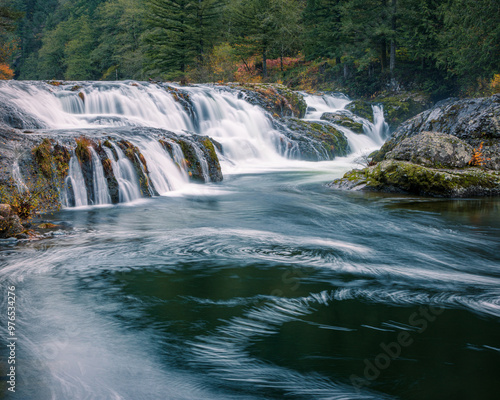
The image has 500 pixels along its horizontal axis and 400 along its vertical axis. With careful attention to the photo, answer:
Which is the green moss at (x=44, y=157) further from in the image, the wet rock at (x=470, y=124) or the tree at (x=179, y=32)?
the tree at (x=179, y=32)

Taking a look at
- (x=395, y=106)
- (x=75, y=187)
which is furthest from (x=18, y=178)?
(x=395, y=106)

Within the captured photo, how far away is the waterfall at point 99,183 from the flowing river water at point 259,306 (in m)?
1.23

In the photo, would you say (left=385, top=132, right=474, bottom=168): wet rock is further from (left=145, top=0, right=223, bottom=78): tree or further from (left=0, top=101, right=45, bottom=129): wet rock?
(left=145, top=0, right=223, bottom=78): tree

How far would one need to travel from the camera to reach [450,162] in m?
10.7

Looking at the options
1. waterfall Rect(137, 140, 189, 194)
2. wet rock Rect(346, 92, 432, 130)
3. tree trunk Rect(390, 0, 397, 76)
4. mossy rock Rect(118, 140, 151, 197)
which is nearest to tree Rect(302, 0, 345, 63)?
tree trunk Rect(390, 0, 397, 76)

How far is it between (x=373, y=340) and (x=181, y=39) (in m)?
34.4

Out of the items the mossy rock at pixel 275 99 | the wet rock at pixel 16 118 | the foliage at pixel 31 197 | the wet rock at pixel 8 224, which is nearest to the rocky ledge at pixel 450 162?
the foliage at pixel 31 197

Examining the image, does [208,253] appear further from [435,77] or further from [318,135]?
[435,77]

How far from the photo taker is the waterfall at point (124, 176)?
9.88m

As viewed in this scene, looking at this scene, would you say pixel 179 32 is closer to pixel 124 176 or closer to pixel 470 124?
pixel 124 176

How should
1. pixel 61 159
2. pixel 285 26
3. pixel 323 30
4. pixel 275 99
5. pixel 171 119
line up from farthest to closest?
pixel 285 26 < pixel 323 30 < pixel 275 99 < pixel 171 119 < pixel 61 159

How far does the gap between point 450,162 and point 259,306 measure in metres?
8.66

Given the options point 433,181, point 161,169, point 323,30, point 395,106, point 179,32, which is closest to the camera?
point 433,181

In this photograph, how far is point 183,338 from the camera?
3457 millimetres
